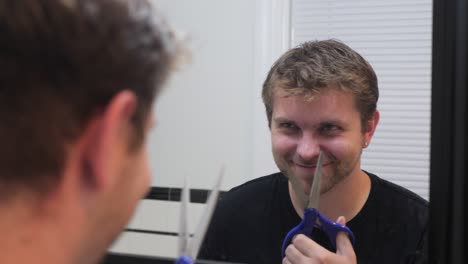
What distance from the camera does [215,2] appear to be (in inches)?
46.6

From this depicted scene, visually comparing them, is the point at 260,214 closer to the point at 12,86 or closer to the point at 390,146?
the point at 390,146

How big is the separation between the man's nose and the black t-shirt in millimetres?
126

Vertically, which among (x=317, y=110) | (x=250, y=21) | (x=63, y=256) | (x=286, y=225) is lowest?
(x=286, y=225)

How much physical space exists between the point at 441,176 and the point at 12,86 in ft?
1.28

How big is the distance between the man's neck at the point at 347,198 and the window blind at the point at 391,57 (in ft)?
1.03

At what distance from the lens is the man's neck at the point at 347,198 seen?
2.66 ft

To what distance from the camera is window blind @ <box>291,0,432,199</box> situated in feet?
3.59

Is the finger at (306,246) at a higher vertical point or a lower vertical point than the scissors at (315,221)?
lower

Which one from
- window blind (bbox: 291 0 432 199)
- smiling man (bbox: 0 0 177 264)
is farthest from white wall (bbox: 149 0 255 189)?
smiling man (bbox: 0 0 177 264)

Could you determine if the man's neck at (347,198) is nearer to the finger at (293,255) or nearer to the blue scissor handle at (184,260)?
the finger at (293,255)

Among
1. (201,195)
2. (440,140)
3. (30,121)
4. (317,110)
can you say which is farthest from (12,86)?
(201,195)

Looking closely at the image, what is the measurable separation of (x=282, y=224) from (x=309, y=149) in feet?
0.53

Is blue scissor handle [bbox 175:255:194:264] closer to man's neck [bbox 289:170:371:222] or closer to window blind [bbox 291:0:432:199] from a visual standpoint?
man's neck [bbox 289:170:371:222]

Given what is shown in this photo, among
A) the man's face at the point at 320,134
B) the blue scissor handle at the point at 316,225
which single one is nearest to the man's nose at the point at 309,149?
the man's face at the point at 320,134
